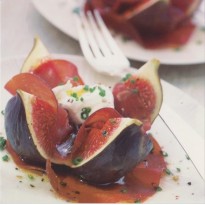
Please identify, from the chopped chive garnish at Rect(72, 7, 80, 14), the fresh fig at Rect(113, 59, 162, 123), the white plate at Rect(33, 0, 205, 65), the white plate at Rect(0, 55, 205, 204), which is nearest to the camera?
the white plate at Rect(0, 55, 205, 204)

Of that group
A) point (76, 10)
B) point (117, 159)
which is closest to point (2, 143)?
point (117, 159)

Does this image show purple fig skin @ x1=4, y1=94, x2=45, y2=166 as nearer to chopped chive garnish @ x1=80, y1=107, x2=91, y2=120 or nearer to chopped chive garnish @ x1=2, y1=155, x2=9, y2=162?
chopped chive garnish @ x1=2, y1=155, x2=9, y2=162

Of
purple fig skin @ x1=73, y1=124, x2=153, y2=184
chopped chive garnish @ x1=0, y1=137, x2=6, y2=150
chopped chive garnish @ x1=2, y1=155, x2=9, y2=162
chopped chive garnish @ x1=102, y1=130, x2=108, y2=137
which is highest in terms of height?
chopped chive garnish @ x1=0, y1=137, x2=6, y2=150

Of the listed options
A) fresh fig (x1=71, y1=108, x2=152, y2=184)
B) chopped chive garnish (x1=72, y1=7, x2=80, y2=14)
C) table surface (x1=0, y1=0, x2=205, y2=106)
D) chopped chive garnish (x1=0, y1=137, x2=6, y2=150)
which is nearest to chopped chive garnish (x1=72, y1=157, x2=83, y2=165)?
fresh fig (x1=71, y1=108, x2=152, y2=184)

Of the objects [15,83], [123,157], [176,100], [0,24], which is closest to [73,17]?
[0,24]

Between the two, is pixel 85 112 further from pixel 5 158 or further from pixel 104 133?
pixel 5 158

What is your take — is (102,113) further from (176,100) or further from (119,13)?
(119,13)

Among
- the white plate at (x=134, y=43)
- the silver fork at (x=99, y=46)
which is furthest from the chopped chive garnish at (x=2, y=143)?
the white plate at (x=134, y=43)
